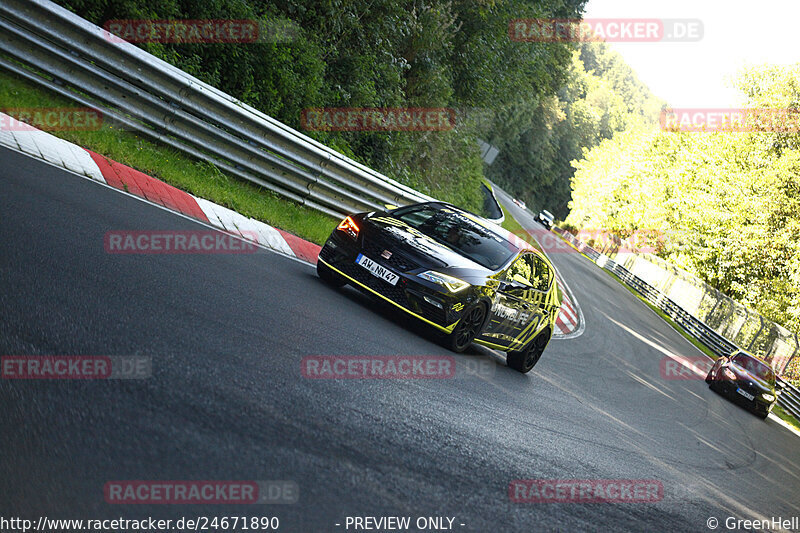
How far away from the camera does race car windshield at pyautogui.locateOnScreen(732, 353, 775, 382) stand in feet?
64.1

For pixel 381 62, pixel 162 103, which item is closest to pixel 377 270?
pixel 162 103

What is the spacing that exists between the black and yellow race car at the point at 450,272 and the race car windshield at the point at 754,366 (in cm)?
1206

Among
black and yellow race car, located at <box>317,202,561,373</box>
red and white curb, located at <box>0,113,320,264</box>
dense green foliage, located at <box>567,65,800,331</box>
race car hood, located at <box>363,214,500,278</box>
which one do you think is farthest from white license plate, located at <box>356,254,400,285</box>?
dense green foliage, located at <box>567,65,800,331</box>

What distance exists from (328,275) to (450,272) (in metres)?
1.54

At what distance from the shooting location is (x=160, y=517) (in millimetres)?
2906

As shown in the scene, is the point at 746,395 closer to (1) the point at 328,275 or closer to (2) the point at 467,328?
(2) the point at 467,328

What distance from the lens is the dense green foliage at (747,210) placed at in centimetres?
3647

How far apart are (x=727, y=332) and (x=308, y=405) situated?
35350mm

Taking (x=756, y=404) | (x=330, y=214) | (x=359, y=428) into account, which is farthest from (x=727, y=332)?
(x=359, y=428)

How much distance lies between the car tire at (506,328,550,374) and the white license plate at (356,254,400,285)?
2508 mm

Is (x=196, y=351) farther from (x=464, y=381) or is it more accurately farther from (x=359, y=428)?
(x=464, y=381)

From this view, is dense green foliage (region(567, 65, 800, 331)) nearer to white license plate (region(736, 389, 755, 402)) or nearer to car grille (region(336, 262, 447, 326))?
white license plate (region(736, 389, 755, 402))

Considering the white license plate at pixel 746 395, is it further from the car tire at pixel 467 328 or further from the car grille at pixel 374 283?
the car grille at pixel 374 283

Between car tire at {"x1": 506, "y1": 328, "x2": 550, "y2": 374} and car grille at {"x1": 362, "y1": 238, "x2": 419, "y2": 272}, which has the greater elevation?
car grille at {"x1": 362, "y1": 238, "x2": 419, "y2": 272}
